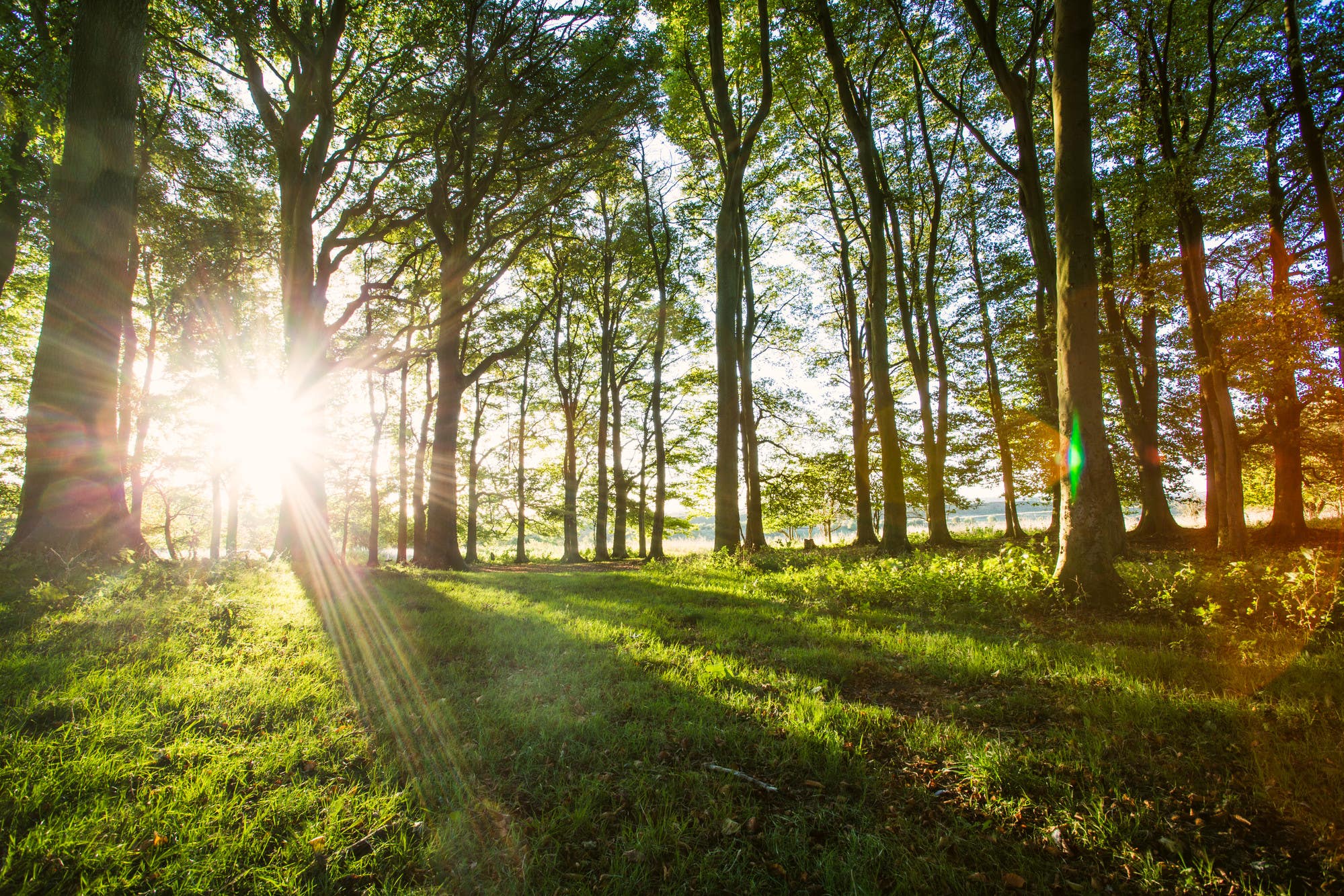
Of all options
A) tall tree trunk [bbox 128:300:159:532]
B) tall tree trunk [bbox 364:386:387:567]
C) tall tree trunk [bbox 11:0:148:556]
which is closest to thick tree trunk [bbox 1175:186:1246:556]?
tall tree trunk [bbox 11:0:148:556]

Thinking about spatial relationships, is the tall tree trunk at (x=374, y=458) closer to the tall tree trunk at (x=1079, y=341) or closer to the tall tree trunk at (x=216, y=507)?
the tall tree trunk at (x=216, y=507)

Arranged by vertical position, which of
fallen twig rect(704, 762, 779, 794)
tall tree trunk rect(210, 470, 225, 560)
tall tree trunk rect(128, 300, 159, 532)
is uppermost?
tall tree trunk rect(128, 300, 159, 532)

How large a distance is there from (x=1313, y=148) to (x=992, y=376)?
11.2 metres

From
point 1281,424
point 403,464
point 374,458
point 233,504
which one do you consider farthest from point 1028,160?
point 233,504

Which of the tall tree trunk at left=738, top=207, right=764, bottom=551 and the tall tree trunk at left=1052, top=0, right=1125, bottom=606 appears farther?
the tall tree trunk at left=738, top=207, right=764, bottom=551

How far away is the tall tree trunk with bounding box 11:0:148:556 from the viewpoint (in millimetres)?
6688

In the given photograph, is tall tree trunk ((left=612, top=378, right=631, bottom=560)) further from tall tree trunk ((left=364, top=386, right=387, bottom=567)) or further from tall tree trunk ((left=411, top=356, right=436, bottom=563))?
tall tree trunk ((left=364, top=386, right=387, bottom=567))

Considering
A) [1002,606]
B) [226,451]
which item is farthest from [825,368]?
[226,451]

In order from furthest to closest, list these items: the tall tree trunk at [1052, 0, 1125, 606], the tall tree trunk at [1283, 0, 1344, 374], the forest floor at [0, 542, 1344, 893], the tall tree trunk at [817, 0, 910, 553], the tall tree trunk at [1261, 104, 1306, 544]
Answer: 1. the tall tree trunk at [817, 0, 910, 553]
2. the tall tree trunk at [1261, 104, 1306, 544]
3. the tall tree trunk at [1283, 0, 1344, 374]
4. the tall tree trunk at [1052, 0, 1125, 606]
5. the forest floor at [0, 542, 1344, 893]

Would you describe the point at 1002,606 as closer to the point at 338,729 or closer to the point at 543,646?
the point at 543,646

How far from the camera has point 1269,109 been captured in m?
9.98

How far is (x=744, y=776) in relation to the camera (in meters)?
2.75

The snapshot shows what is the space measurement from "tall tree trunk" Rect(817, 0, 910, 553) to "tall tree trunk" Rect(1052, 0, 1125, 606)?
4884 mm

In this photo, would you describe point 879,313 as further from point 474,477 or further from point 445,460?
point 474,477
